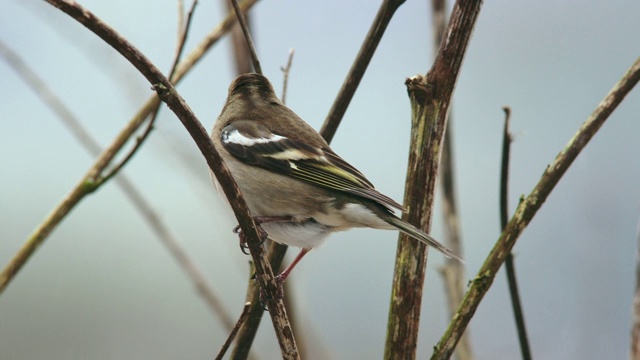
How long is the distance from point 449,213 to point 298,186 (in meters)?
0.85

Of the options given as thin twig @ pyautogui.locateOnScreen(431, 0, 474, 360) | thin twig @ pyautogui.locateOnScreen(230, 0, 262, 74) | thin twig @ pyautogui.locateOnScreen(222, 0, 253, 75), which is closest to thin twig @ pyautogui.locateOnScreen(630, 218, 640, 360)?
thin twig @ pyautogui.locateOnScreen(431, 0, 474, 360)

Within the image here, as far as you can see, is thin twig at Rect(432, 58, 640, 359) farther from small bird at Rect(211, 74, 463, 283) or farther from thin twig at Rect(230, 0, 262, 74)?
thin twig at Rect(230, 0, 262, 74)

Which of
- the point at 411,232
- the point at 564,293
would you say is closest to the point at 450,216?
the point at 564,293

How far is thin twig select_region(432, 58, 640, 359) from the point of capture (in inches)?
104

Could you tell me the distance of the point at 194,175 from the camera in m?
Result: 4.76

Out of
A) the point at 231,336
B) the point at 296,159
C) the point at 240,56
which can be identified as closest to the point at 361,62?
the point at 296,159

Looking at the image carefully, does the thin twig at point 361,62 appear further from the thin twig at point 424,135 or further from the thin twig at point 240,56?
the thin twig at point 240,56

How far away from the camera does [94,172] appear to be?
352cm

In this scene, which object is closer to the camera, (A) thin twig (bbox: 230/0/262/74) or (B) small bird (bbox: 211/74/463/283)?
(A) thin twig (bbox: 230/0/262/74)

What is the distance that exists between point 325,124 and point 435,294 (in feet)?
10.3

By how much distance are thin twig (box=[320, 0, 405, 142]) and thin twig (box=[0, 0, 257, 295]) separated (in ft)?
3.03

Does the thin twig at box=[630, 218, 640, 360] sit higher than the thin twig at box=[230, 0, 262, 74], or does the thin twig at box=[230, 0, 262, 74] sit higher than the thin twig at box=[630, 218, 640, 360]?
the thin twig at box=[230, 0, 262, 74]

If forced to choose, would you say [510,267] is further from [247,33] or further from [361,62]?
[247,33]

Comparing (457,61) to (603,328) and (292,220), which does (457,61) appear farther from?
(603,328)
